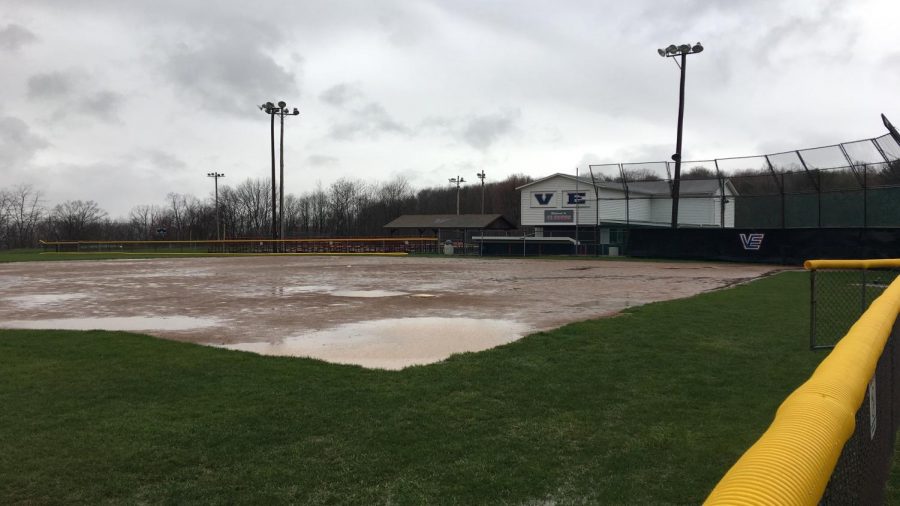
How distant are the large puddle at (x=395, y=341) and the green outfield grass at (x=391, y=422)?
572 mm

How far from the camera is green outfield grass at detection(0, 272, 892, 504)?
3.97 meters

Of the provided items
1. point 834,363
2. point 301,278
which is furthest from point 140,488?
point 301,278

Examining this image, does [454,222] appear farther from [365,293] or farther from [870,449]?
[870,449]

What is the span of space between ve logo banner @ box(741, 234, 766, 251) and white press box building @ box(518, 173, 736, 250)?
3346 mm

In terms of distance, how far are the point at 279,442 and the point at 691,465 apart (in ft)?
10.0

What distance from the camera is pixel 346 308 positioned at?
44.5ft

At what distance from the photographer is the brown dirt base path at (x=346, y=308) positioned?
9.24 meters

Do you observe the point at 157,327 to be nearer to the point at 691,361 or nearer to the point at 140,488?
the point at 140,488

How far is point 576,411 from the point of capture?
18.1 feet

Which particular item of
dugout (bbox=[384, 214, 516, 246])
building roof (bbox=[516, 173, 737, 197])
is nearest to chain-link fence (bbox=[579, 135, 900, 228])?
building roof (bbox=[516, 173, 737, 197])

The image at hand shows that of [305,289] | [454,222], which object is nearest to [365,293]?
[305,289]

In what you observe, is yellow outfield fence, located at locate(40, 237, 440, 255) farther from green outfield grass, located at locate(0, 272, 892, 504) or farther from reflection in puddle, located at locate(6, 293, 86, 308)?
green outfield grass, located at locate(0, 272, 892, 504)

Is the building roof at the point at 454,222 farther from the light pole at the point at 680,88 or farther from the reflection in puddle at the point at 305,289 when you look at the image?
the reflection in puddle at the point at 305,289

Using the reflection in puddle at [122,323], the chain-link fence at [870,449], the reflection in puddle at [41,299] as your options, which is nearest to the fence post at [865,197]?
the chain-link fence at [870,449]
